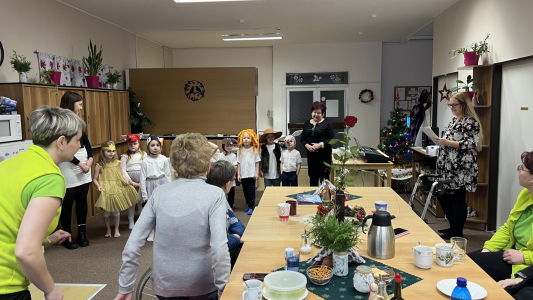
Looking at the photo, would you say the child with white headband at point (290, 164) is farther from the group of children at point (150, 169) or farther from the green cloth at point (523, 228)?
the green cloth at point (523, 228)

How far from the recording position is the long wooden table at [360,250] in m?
1.73

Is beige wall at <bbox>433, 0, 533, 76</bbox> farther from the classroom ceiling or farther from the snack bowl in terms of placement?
the snack bowl

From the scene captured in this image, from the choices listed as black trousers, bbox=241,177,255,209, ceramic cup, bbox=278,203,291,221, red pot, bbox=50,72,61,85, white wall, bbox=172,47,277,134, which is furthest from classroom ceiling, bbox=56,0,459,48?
ceramic cup, bbox=278,203,291,221

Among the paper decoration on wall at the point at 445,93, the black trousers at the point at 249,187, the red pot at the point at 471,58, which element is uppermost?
the red pot at the point at 471,58

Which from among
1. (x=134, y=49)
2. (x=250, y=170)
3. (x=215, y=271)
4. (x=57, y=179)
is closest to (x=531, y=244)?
(x=215, y=271)

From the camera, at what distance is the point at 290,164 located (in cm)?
553

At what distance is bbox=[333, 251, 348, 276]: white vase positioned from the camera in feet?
6.06

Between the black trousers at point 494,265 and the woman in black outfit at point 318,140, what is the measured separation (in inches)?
110

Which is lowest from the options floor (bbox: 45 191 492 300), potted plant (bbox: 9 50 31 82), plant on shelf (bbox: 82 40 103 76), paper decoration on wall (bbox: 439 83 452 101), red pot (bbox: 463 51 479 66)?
floor (bbox: 45 191 492 300)

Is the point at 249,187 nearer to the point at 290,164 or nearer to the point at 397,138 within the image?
the point at 290,164

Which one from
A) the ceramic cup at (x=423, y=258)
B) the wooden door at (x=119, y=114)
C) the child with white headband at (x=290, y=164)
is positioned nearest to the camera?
the ceramic cup at (x=423, y=258)

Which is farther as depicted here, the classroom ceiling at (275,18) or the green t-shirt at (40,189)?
the classroom ceiling at (275,18)

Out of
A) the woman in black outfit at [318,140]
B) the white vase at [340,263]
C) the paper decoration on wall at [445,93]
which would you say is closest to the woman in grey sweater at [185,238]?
the white vase at [340,263]

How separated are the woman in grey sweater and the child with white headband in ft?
12.0
